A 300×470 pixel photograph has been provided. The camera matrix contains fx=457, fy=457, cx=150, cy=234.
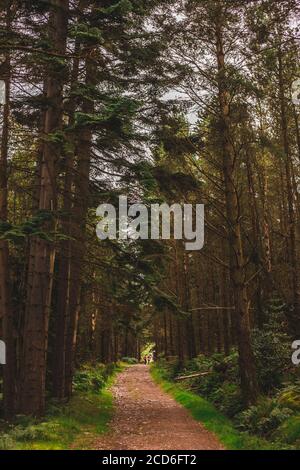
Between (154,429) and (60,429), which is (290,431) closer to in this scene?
(154,429)

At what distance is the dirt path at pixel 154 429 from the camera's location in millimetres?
9781

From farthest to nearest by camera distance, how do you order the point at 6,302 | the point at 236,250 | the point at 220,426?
the point at 236,250 < the point at 6,302 < the point at 220,426

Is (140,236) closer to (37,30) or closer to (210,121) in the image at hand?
(210,121)

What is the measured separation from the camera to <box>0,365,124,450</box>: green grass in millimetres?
8648

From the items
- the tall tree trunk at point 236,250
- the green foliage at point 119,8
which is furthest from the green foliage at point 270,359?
the green foliage at point 119,8

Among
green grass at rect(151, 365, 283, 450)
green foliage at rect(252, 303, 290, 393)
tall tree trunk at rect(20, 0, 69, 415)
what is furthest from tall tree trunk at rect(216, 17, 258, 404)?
tall tree trunk at rect(20, 0, 69, 415)

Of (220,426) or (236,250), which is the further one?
(236,250)

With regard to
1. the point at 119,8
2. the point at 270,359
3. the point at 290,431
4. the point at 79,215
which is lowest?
the point at 290,431

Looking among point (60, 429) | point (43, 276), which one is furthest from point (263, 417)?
point (43, 276)

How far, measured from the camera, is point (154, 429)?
11859 millimetres

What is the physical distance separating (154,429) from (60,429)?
9.46 ft

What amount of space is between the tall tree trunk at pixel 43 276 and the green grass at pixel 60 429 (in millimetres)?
785

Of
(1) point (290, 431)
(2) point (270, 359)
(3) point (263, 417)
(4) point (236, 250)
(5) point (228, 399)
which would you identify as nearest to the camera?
(1) point (290, 431)

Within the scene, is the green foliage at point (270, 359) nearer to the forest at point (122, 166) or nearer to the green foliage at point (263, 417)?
the forest at point (122, 166)
